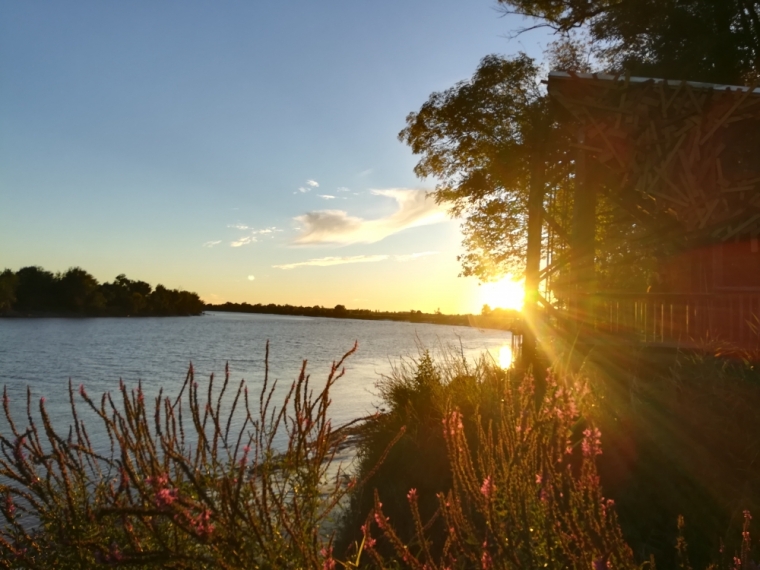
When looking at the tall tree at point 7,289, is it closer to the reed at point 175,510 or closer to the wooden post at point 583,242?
the wooden post at point 583,242

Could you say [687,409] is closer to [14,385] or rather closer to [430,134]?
[430,134]

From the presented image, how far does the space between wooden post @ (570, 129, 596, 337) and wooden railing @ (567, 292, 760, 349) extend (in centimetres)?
2

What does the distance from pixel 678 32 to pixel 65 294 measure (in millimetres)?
106721

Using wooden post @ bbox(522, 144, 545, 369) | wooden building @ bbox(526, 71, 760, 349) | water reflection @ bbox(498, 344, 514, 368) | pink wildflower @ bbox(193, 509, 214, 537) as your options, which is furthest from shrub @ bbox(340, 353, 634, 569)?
wooden building @ bbox(526, 71, 760, 349)

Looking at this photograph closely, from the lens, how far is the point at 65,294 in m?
107

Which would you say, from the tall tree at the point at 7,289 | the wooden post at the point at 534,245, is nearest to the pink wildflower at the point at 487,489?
the wooden post at the point at 534,245

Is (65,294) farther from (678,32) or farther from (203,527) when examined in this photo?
(203,527)

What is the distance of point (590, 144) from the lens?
1023 centimetres

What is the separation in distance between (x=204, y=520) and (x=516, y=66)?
759 inches

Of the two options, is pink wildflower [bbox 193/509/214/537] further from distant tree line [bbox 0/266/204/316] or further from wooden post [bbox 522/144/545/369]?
distant tree line [bbox 0/266/204/316]

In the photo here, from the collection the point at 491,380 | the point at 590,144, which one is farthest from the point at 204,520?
the point at 590,144

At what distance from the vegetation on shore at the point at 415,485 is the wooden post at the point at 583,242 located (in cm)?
150

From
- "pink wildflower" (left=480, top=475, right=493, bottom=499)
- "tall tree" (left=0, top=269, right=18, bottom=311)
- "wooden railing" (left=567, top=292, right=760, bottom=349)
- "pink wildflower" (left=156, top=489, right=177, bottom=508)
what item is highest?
"tall tree" (left=0, top=269, right=18, bottom=311)

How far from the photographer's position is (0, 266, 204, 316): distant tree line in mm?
101062
